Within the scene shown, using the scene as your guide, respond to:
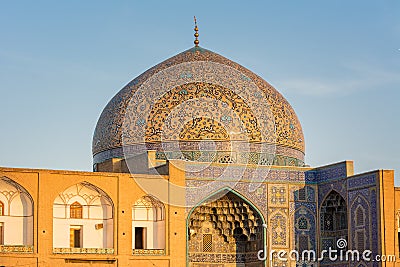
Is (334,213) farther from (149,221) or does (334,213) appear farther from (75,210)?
(75,210)

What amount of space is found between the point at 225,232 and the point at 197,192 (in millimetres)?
1548

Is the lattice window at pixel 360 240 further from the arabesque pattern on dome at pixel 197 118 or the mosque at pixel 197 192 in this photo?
the arabesque pattern on dome at pixel 197 118

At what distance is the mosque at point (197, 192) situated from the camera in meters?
17.9

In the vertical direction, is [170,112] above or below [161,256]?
above

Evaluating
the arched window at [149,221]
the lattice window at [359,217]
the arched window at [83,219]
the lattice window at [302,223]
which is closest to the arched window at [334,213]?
the lattice window at [302,223]

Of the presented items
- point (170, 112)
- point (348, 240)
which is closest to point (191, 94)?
point (170, 112)

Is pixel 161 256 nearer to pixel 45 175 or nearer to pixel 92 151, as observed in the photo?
pixel 45 175

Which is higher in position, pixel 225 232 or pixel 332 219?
pixel 332 219

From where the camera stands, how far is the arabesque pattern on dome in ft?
65.8

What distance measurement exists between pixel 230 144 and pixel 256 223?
5.80 ft

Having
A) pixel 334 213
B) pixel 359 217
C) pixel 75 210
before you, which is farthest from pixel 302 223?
pixel 75 210

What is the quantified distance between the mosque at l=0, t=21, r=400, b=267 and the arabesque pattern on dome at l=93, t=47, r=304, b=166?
0.03 metres

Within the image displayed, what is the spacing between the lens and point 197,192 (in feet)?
62.8

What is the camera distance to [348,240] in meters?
19.2
